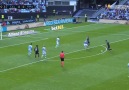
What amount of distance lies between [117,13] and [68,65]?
155ft

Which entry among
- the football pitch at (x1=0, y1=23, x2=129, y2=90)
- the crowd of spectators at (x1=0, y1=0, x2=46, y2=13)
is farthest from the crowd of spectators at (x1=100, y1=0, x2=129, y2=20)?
the football pitch at (x1=0, y1=23, x2=129, y2=90)

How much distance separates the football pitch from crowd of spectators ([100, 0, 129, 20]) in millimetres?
22582

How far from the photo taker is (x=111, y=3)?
9419 centimetres

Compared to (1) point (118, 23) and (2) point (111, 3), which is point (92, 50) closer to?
(1) point (118, 23)

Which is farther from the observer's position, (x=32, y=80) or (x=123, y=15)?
(x=123, y=15)

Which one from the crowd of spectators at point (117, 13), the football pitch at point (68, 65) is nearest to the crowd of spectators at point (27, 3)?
the crowd of spectators at point (117, 13)

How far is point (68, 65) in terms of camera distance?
3488 centimetres

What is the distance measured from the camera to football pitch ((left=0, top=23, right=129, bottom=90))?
28.0m

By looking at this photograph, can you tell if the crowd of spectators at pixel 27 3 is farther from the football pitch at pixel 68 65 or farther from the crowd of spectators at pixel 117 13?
the football pitch at pixel 68 65

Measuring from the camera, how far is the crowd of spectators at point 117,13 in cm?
7781

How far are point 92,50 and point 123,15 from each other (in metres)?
37.3

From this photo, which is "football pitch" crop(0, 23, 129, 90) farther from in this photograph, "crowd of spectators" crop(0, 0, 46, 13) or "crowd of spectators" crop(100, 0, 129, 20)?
"crowd of spectators" crop(0, 0, 46, 13)

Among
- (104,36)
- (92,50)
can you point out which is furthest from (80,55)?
(104,36)

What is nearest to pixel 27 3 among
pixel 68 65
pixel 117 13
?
pixel 117 13
